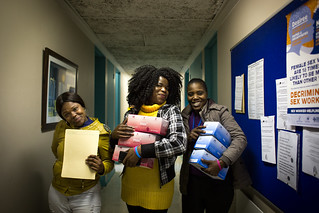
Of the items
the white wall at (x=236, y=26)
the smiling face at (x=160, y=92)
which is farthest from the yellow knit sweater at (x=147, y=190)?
the white wall at (x=236, y=26)

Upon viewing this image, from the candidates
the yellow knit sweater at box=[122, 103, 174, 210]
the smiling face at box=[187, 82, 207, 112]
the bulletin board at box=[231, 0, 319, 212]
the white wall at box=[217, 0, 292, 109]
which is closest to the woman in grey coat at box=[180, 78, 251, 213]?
the smiling face at box=[187, 82, 207, 112]

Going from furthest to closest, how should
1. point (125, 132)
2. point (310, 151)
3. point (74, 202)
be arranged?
point (74, 202) < point (125, 132) < point (310, 151)

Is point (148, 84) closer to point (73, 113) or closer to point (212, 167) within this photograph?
point (73, 113)

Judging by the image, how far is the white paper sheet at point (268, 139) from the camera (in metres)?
1.20

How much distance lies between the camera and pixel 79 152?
3.63 feet

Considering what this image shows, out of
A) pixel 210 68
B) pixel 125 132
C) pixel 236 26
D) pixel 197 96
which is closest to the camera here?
pixel 125 132

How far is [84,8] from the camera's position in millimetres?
2174

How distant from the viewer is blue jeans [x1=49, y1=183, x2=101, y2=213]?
Answer: 3.83ft

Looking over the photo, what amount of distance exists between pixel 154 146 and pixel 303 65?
0.80 m

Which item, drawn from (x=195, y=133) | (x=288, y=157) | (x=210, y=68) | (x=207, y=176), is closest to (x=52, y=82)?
(x=195, y=133)

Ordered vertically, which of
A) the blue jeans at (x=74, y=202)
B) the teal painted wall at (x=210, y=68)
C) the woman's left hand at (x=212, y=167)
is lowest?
the blue jeans at (x=74, y=202)

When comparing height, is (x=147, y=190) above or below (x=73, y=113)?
below

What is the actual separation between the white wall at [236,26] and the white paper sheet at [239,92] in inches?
8.8

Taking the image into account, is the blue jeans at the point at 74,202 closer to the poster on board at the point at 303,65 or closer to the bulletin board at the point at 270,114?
the bulletin board at the point at 270,114
